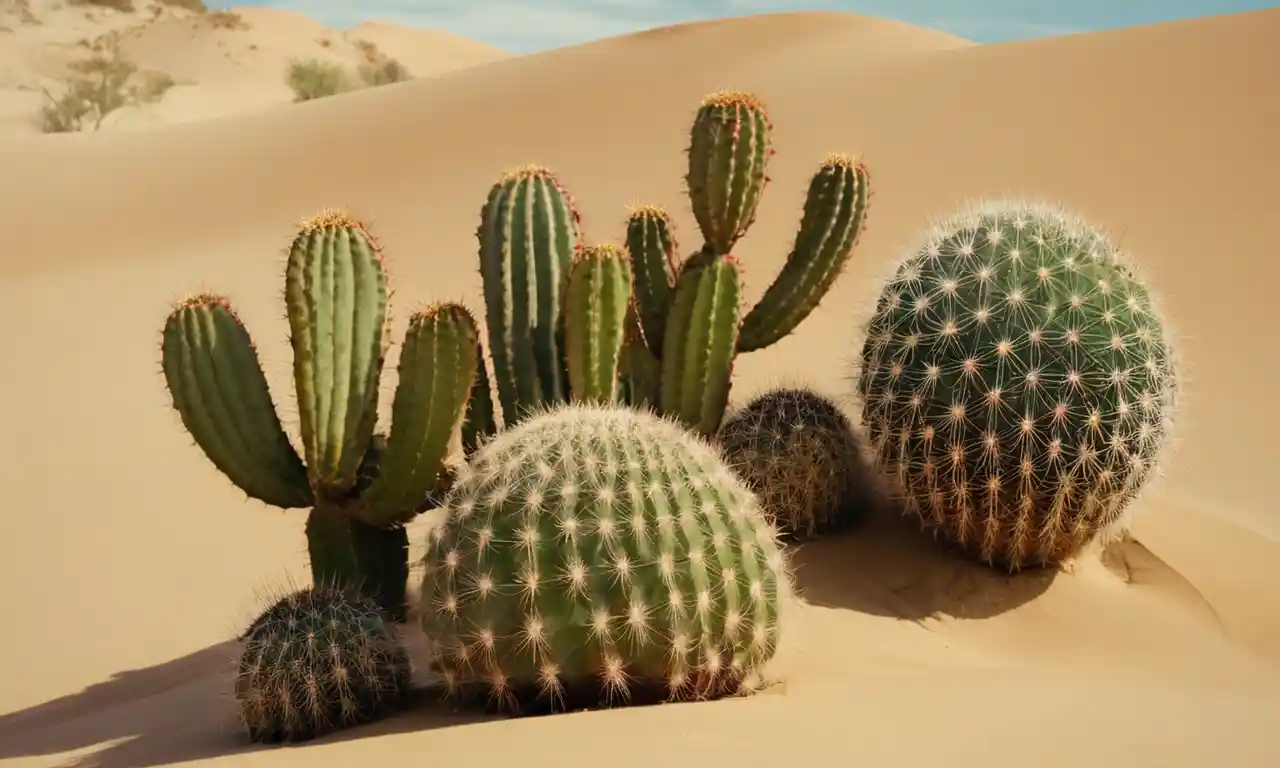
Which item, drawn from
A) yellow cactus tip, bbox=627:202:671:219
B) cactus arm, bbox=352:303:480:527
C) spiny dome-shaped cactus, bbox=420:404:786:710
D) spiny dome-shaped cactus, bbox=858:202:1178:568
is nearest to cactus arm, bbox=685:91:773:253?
yellow cactus tip, bbox=627:202:671:219

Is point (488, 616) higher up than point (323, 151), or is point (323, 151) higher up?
point (323, 151)

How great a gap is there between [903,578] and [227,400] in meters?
3.02

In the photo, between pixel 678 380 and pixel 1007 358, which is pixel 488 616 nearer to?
pixel 678 380

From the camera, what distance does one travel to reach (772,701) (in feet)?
13.8

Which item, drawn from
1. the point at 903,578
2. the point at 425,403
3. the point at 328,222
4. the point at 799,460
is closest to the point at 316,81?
the point at 799,460

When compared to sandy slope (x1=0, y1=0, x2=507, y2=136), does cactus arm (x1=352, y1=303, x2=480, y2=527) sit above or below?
below

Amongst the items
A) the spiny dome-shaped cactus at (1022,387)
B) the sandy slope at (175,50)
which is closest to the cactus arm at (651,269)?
the spiny dome-shaped cactus at (1022,387)

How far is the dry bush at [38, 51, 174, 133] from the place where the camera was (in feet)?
115

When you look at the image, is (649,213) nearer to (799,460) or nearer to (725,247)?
(725,247)

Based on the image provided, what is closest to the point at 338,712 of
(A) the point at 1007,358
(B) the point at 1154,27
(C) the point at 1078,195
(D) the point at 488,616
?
(D) the point at 488,616

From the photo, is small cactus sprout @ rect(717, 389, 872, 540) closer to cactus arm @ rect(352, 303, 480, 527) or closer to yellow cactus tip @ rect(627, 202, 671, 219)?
yellow cactus tip @ rect(627, 202, 671, 219)

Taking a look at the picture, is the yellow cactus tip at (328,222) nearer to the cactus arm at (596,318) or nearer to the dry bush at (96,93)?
the cactus arm at (596,318)

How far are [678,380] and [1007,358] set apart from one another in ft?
4.72

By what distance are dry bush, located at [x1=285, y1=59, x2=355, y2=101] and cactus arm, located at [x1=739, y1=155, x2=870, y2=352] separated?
41.0 metres
